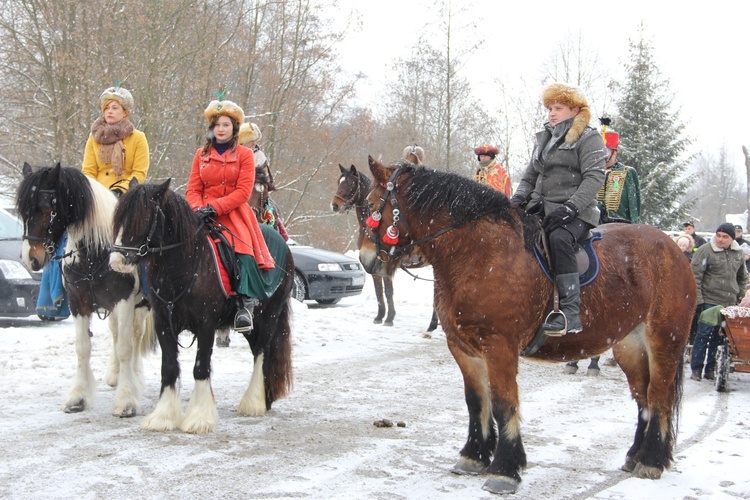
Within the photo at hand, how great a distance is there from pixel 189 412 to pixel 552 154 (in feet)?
11.3

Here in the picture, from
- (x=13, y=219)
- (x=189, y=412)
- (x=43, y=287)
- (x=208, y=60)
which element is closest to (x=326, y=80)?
(x=208, y=60)

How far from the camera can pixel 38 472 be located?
172 inches

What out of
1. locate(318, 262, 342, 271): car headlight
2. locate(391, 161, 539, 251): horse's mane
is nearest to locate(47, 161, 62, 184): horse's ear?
locate(391, 161, 539, 251): horse's mane

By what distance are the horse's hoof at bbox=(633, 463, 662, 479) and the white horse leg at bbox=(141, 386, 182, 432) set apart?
3473 millimetres

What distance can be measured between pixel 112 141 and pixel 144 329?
1.89 m

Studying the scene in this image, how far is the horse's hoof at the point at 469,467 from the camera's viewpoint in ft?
15.1

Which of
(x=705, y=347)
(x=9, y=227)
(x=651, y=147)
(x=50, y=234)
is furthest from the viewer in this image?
(x=651, y=147)

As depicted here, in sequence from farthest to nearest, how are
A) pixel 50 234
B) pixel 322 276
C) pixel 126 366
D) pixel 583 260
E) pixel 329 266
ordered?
1. pixel 329 266
2. pixel 322 276
3. pixel 126 366
4. pixel 50 234
5. pixel 583 260

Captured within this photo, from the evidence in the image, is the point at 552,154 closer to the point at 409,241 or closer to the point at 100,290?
the point at 409,241

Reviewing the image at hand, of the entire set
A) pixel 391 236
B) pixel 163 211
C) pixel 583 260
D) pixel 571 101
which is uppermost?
pixel 571 101

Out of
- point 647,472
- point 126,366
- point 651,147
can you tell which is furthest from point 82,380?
point 651,147

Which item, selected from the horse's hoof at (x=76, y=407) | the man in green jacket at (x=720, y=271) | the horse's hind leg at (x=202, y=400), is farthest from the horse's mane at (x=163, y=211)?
the man in green jacket at (x=720, y=271)

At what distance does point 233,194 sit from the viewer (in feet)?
19.9

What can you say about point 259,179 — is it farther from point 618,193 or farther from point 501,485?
point 501,485
